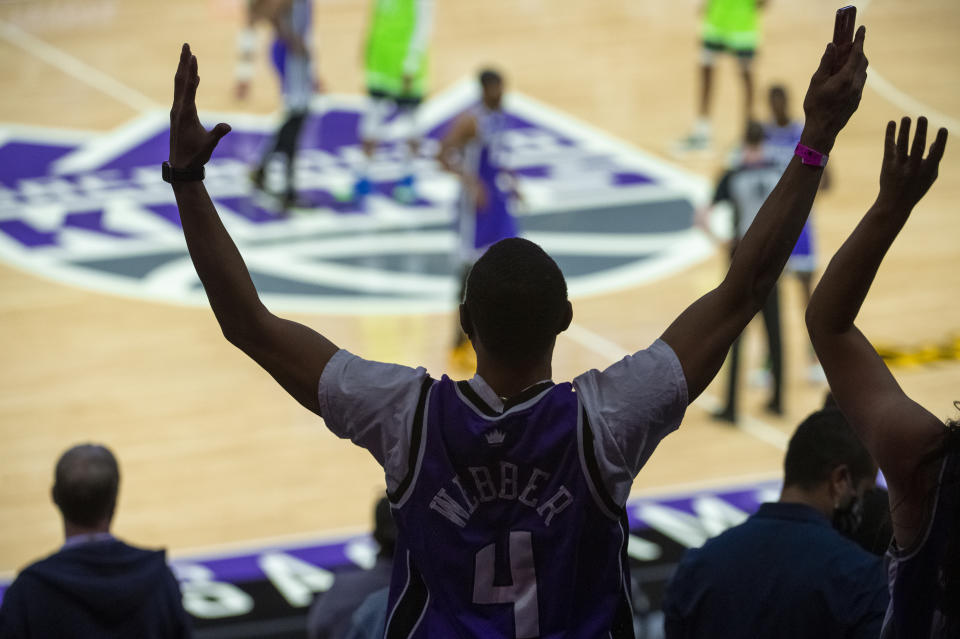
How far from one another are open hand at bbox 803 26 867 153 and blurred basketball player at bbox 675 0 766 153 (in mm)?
10508

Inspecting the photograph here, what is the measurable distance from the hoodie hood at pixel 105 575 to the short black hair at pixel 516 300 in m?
1.51

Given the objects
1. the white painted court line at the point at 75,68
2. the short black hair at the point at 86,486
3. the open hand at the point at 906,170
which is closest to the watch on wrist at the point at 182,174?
the open hand at the point at 906,170

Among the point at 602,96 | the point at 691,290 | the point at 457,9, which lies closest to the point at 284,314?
the point at 691,290

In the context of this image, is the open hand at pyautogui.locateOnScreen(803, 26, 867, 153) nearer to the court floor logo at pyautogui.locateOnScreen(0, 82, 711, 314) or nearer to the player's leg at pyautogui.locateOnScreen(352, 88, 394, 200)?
the court floor logo at pyautogui.locateOnScreen(0, 82, 711, 314)

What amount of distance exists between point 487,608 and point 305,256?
8383mm

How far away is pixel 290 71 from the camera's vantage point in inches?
433

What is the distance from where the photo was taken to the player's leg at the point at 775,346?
7.57 meters

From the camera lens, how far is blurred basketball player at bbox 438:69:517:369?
27.5 feet

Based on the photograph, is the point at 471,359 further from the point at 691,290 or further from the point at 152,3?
the point at 152,3


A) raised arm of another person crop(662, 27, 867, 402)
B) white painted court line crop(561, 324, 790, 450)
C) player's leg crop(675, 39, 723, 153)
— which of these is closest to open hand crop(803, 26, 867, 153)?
raised arm of another person crop(662, 27, 867, 402)

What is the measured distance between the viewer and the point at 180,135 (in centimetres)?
224

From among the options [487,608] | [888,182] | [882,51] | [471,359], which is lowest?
[471,359]

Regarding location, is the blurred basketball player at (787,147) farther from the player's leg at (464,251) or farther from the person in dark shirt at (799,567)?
the person in dark shirt at (799,567)

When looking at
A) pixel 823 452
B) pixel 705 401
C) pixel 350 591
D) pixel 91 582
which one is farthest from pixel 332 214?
pixel 823 452
